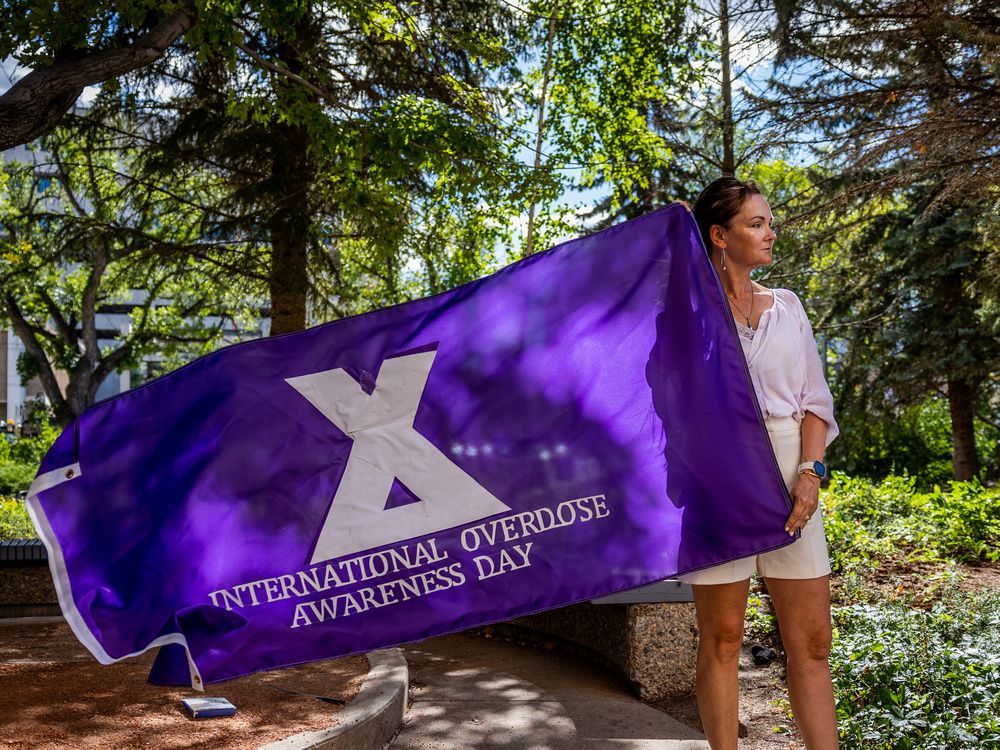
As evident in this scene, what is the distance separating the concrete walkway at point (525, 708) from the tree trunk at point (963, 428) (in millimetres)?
13175

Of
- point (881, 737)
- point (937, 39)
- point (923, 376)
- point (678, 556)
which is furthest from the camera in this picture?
point (923, 376)

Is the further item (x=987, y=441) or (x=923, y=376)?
(x=987, y=441)

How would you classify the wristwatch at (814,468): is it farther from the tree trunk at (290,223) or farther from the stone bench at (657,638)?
the tree trunk at (290,223)

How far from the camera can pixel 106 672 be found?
17.4ft

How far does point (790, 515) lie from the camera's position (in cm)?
313

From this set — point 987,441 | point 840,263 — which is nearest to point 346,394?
point 840,263

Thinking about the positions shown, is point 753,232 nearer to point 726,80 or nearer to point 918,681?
point 918,681

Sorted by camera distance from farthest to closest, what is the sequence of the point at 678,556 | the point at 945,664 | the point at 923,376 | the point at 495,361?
1. the point at 923,376
2. the point at 945,664
3. the point at 495,361
4. the point at 678,556

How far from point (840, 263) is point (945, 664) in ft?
49.4

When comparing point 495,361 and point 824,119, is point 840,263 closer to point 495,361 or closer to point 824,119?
point 824,119

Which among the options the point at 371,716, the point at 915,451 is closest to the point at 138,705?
the point at 371,716

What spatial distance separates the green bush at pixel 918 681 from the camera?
3965 mm

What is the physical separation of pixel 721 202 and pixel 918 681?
8.40ft

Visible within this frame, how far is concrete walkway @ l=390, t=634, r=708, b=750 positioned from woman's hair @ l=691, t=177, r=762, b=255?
8.91ft
